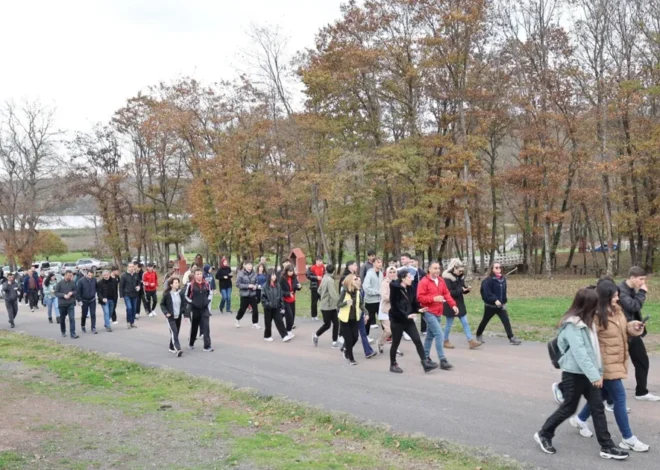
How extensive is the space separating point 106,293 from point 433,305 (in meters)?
9.67

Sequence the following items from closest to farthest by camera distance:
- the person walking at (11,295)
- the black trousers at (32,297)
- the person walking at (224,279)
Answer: the person walking at (11,295) < the person walking at (224,279) < the black trousers at (32,297)

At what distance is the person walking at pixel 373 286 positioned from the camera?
11953 millimetres

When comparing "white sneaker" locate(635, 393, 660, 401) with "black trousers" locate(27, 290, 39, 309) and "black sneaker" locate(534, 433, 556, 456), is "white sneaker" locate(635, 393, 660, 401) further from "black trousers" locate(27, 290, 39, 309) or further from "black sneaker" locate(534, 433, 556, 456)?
"black trousers" locate(27, 290, 39, 309)

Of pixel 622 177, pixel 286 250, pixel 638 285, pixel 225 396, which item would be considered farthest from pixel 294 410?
pixel 286 250

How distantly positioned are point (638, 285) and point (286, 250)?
33573 millimetres

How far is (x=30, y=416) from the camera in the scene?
24.8ft

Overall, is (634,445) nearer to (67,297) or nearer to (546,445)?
(546,445)

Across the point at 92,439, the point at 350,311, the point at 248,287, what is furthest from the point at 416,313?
the point at 248,287

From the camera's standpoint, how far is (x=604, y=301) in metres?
5.61

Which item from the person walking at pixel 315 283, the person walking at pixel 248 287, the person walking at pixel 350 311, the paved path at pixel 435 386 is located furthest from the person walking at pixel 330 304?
the person walking at pixel 315 283

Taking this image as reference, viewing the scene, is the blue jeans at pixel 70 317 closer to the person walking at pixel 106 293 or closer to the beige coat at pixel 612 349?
the person walking at pixel 106 293

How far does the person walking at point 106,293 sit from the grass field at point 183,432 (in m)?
5.51

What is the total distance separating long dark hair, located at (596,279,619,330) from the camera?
5574mm

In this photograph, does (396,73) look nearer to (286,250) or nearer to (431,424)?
(286,250)
